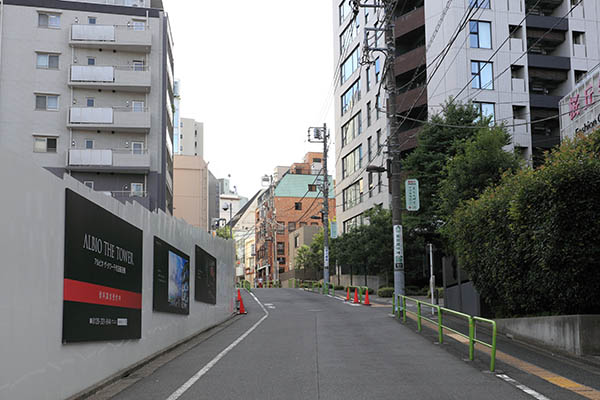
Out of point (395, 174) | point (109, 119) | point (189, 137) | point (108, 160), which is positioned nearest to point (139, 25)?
point (109, 119)

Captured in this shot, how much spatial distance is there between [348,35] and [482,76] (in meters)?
19.5

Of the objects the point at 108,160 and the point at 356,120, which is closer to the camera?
the point at 108,160

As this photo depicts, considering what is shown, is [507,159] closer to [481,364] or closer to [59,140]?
[481,364]

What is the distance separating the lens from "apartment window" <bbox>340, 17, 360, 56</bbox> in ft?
184

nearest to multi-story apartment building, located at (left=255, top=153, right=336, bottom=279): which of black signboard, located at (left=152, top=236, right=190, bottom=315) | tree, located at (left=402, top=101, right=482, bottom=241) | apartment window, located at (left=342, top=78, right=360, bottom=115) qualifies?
apartment window, located at (left=342, top=78, right=360, bottom=115)

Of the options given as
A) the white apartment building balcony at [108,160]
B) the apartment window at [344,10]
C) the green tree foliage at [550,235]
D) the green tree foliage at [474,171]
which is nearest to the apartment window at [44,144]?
the white apartment building balcony at [108,160]

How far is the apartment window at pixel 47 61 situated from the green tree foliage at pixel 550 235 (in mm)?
37470

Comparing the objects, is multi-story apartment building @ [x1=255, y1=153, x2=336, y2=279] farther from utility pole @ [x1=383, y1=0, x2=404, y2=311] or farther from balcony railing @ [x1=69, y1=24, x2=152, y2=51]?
utility pole @ [x1=383, y1=0, x2=404, y2=311]

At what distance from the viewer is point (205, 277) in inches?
758

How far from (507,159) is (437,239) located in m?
11.5

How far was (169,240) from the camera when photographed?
14.4 metres

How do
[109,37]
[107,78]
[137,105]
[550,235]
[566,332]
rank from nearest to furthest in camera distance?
[566,332] < [550,235] < [107,78] < [109,37] < [137,105]

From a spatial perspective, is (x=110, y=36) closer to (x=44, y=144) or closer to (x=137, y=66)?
(x=137, y=66)

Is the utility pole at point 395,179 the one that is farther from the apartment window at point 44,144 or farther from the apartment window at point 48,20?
the apartment window at point 48,20
